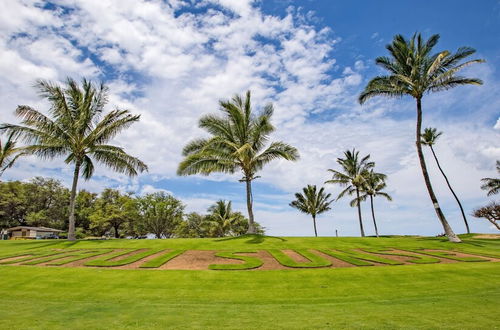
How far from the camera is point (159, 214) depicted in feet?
170

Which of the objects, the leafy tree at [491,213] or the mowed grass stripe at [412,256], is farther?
the leafy tree at [491,213]

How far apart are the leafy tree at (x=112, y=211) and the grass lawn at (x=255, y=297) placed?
36.6 metres

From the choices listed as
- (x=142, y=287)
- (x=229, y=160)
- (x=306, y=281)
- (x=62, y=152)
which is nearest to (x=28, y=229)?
(x=62, y=152)

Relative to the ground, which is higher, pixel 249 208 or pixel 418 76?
pixel 418 76

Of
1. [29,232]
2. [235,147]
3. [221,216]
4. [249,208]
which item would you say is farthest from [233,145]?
[29,232]

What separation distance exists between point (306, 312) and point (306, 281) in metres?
3.74

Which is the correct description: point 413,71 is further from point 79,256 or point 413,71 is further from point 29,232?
point 29,232

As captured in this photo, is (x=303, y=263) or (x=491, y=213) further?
(x=491, y=213)

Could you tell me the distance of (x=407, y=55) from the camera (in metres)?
24.8

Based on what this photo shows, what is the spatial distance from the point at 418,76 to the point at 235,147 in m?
15.7

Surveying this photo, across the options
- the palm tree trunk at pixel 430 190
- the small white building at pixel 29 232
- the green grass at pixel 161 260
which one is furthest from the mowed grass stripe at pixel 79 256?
the small white building at pixel 29 232

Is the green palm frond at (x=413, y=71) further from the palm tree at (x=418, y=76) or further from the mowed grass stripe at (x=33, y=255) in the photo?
the mowed grass stripe at (x=33, y=255)

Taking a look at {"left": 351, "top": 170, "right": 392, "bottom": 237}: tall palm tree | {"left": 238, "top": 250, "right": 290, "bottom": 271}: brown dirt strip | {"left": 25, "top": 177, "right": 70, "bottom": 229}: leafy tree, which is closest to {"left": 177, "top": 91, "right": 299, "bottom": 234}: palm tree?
{"left": 238, "top": 250, "right": 290, "bottom": 271}: brown dirt strip

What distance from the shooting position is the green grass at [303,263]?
44.5 feet
